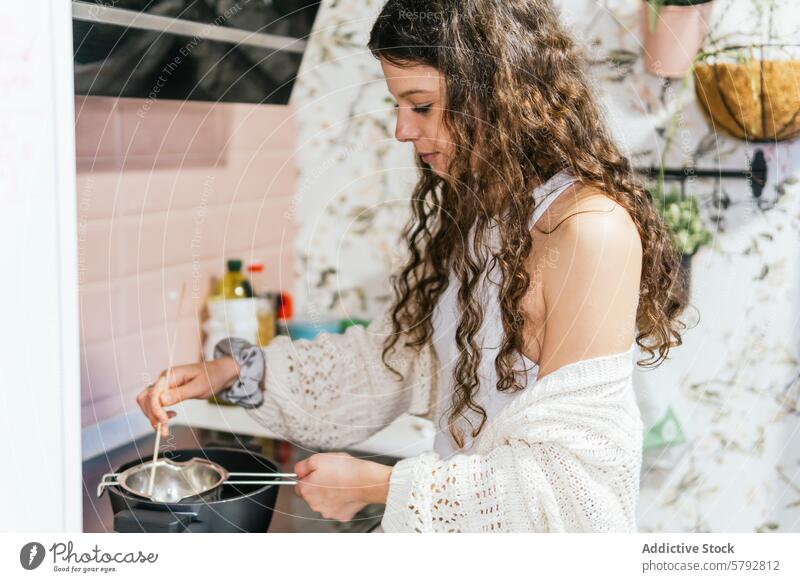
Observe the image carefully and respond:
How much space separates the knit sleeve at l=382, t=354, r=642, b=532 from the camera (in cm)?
65

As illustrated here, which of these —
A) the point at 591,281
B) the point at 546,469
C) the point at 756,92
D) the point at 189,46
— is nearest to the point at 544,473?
the point at 546,469

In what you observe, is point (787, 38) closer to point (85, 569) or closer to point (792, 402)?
Answer: point (792, 402)

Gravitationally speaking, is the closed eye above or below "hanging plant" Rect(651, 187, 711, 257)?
above

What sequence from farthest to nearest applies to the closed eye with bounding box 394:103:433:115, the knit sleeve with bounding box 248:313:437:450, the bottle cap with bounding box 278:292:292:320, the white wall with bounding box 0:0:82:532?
the bottle cap with bounding box 278:292:292:320
the knit sleeve with bounding box 248:313:437:450
the closed eye with bounding box 394:103:433:115
the white wall with bounding box 0:0:82:532

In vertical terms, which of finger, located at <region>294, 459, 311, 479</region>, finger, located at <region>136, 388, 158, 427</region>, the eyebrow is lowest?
finger, located at <region>294, 459, 311, 479</region>

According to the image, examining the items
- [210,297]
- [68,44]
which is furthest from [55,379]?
[210,297]

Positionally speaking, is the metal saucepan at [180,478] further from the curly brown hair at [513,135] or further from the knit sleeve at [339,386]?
the curly brown hair at [513,135]

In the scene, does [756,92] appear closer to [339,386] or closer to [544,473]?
[544,473]

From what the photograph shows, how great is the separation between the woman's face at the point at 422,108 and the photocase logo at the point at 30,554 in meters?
0.47

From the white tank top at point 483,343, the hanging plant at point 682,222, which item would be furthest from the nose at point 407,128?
the hanging plant at point 682,222

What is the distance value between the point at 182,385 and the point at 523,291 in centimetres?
36

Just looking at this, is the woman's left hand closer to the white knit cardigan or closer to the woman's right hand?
the white knit cardigan

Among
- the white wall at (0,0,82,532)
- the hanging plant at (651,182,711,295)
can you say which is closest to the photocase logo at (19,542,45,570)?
the white wall at (0,0,82,532)

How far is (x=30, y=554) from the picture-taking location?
68 centimetres
